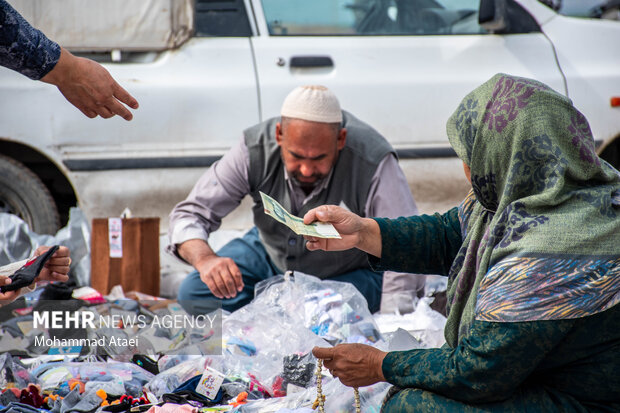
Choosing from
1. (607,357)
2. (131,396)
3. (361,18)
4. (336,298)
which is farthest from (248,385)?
(361,18)

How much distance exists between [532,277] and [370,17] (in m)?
2.89

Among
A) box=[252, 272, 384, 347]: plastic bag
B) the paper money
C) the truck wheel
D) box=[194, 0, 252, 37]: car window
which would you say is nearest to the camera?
the paper money

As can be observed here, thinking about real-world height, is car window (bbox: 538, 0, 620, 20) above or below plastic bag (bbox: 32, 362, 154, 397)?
above

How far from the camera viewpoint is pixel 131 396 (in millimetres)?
2396

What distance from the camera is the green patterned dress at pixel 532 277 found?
1650mm

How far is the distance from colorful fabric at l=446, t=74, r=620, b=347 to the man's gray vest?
Answer: 5.36 ft

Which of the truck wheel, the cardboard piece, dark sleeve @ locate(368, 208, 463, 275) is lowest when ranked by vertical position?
the cardboard piece

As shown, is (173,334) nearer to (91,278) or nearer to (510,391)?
(91,278)

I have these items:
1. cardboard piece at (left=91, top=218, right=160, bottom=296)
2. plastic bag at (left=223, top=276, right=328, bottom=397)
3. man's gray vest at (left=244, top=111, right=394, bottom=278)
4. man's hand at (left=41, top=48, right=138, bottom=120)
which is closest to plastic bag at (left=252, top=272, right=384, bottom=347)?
plastic bag at (left=223, top=276, right=328, bottom=397)

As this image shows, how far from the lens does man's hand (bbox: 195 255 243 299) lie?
296cm

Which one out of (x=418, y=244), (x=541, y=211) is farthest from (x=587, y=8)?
(x=541, y=211)

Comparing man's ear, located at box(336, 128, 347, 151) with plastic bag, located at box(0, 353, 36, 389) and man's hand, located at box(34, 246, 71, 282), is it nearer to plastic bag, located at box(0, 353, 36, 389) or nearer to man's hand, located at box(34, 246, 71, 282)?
man's hand, located at box(34, 246, 71, 282)

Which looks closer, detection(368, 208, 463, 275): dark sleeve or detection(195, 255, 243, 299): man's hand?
detection(368, 208, 463, 275): dark sleeve

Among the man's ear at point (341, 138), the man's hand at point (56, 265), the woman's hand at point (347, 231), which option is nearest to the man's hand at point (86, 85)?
the man's hand at point (56, 265)
